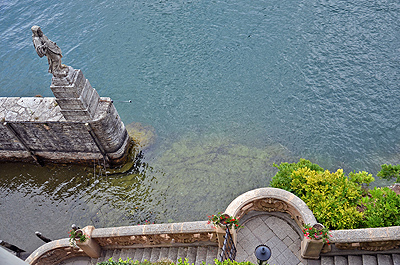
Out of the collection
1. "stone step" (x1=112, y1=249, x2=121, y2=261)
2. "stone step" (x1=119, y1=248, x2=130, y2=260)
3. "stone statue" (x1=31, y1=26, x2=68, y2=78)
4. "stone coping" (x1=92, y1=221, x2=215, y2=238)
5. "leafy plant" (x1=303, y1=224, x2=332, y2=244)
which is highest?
"stone statue" (x1=31, y1=26, x2=68, y2=78)

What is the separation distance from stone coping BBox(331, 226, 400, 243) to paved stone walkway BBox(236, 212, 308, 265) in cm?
183

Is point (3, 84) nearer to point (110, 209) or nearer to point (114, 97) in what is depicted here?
point (114, 97)

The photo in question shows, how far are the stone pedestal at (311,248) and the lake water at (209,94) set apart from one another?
697 centimetres

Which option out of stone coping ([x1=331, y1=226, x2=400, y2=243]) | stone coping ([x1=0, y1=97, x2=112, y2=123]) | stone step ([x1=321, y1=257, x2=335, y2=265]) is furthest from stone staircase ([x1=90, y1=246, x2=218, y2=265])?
stone coping ([x1=0, y1=97, x2=112, y2=123])

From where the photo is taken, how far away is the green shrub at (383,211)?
11258 millimetres

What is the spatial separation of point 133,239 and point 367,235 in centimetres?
911

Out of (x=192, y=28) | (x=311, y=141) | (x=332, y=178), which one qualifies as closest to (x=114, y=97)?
(x=192, y=28)

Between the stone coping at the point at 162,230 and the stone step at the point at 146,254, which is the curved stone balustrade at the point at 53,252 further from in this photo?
the stone step at the point at 146,254

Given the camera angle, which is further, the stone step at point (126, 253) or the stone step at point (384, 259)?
the stone step at point (126, 253)

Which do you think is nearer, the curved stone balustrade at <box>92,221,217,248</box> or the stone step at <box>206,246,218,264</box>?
the curved stone balustrade at <box>92,221,217,248</box>

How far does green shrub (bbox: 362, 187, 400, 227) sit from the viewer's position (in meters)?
11.3

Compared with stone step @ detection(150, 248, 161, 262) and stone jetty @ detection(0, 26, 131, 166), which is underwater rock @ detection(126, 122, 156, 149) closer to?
stone jetty @ detection(0, 26, 131, 166)

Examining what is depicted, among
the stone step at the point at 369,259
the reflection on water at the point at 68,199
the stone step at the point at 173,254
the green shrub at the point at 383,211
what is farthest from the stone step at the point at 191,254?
the green shrub at the point at 383,211

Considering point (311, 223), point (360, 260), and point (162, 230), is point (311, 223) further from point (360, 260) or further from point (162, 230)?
point (162, 230)
